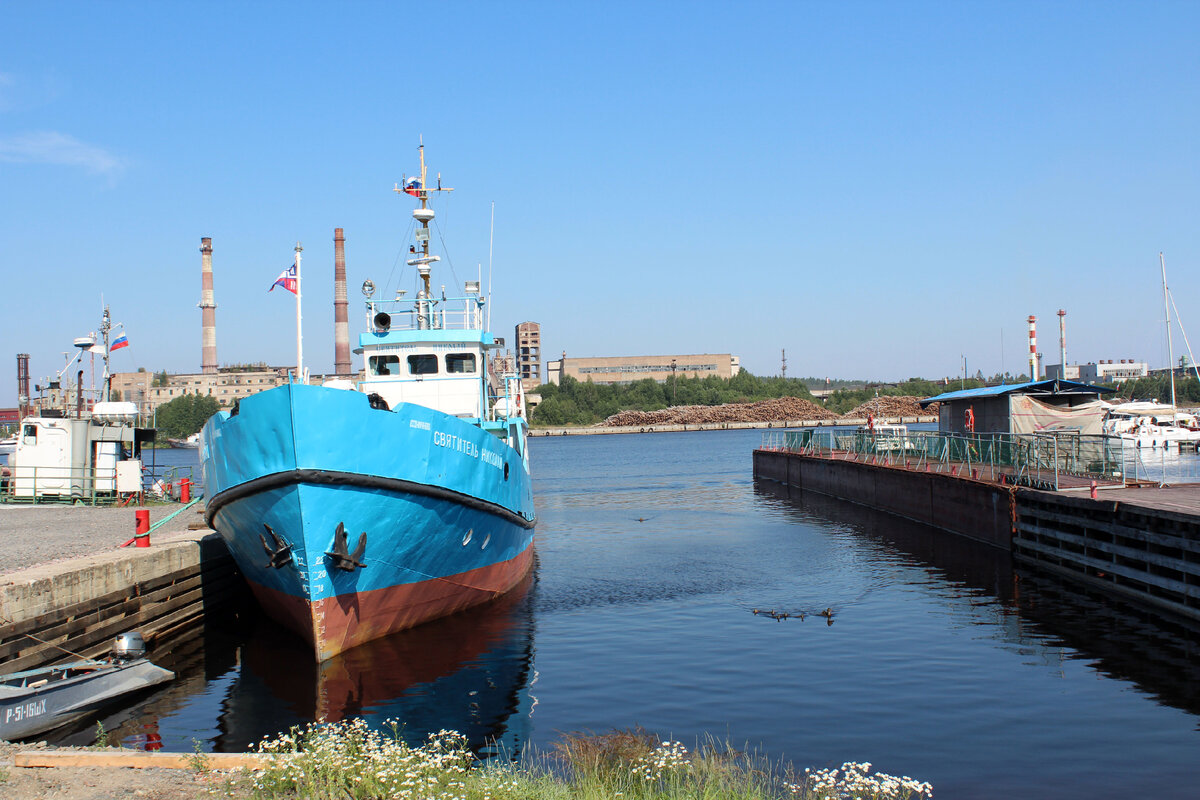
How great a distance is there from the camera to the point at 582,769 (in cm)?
838

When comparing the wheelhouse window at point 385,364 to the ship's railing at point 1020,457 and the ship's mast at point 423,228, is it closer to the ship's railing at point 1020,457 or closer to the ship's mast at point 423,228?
the ship's mast at point 423,228

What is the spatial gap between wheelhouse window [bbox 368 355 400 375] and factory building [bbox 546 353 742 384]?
156651 mm

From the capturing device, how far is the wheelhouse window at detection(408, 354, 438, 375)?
19.5m

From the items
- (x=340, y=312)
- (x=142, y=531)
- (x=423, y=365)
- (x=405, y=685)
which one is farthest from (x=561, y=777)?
(x=340, y=312)

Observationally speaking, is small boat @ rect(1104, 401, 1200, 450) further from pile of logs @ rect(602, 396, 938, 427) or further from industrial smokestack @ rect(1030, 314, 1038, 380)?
pile of logs @ rect(602, 396, 938, 427)

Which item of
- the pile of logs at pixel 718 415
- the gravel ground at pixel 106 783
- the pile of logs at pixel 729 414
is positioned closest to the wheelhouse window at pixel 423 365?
the gravel ground at pixel 106 783

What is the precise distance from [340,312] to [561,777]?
7303cm

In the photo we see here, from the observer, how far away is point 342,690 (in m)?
Result: 12.6

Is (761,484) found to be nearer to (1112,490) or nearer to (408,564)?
(1112,490)

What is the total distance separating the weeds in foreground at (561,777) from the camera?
668cm

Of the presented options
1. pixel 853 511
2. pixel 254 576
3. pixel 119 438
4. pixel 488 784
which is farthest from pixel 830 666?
pixel 119 438

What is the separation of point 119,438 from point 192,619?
15115mm

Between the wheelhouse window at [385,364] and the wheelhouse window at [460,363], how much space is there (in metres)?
1.11

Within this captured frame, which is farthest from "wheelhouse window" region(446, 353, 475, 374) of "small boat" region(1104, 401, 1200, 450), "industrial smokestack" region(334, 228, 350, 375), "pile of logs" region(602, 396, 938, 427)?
"pile of logs" region(602, 396, 938, 427)
